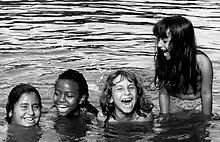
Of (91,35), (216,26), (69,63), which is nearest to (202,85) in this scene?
(69,63)

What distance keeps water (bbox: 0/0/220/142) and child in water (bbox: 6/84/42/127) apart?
178mm

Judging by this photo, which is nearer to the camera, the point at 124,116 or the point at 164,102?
the point at 124,116

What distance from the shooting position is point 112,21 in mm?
15062

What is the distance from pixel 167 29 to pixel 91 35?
6350mm

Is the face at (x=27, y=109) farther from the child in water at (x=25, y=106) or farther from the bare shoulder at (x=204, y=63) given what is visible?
the bare shoulder at (x=204, y=63)

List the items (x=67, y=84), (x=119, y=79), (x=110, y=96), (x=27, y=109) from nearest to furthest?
(x=27, y=109) → (x=119, y=79) → (x=110, y=96) → (x=67, y=84)

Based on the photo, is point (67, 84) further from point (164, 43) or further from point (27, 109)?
point (164, 43)

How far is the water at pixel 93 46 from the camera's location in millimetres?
7207

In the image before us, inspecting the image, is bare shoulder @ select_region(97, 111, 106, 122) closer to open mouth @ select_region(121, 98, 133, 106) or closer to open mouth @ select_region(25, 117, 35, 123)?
open mouth @ select_region(121, 98, 133, 106)

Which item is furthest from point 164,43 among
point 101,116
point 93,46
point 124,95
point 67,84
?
point 93,46

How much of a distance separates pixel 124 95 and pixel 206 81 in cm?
115

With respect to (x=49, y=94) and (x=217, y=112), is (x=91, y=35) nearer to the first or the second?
(x=49, y=94)

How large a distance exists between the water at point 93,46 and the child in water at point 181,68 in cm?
40

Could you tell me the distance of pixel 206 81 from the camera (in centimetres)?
744
